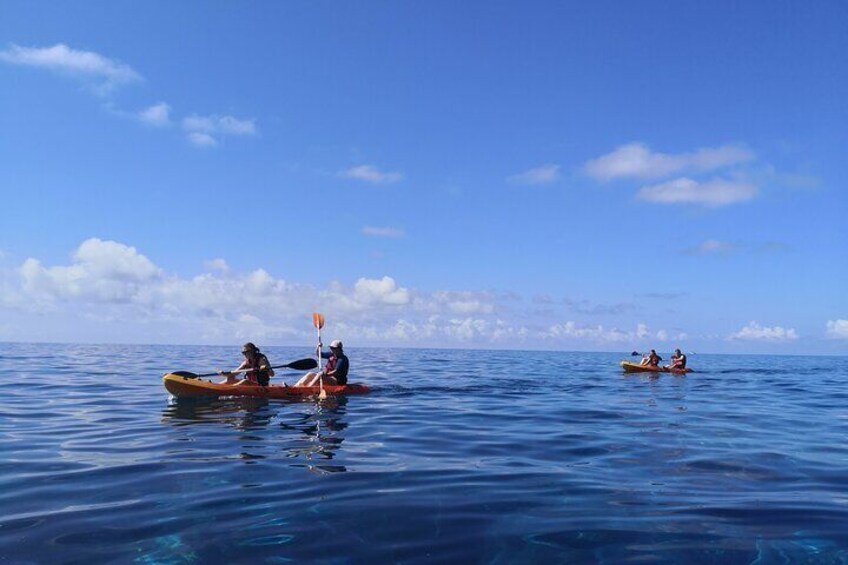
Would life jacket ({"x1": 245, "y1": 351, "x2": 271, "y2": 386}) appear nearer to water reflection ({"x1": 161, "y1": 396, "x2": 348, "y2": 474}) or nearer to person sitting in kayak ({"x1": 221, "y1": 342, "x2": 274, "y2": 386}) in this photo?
person sitting in kayak ({"x1": 221, "y1": 342, "x2": 274, "y2": 386})

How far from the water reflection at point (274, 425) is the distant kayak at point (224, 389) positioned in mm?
226

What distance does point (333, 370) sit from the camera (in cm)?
2036

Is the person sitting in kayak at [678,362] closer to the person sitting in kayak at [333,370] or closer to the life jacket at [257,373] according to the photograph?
the person sitting in kayak at [333,370]

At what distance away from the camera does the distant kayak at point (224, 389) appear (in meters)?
18.0

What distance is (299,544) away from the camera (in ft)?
19.6

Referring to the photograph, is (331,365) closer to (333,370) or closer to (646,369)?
(333,370)

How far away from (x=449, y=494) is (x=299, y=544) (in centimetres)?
248

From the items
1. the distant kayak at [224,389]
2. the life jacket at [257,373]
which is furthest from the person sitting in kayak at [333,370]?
the life jacket at [257,373]

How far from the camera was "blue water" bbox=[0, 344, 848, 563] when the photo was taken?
19.6 ft

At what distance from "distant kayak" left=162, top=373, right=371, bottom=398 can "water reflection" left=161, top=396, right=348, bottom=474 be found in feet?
0.74

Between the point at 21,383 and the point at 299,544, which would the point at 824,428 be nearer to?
the point at 299,544

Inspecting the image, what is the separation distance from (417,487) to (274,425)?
6766 mm

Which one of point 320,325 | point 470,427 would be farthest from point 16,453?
point 320,325

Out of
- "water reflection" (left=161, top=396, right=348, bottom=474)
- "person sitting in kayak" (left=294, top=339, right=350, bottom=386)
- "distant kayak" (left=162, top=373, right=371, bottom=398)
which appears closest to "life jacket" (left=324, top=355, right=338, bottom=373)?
"person sitting in kayak" (left=294, top=339, right=350, bottom=386)
